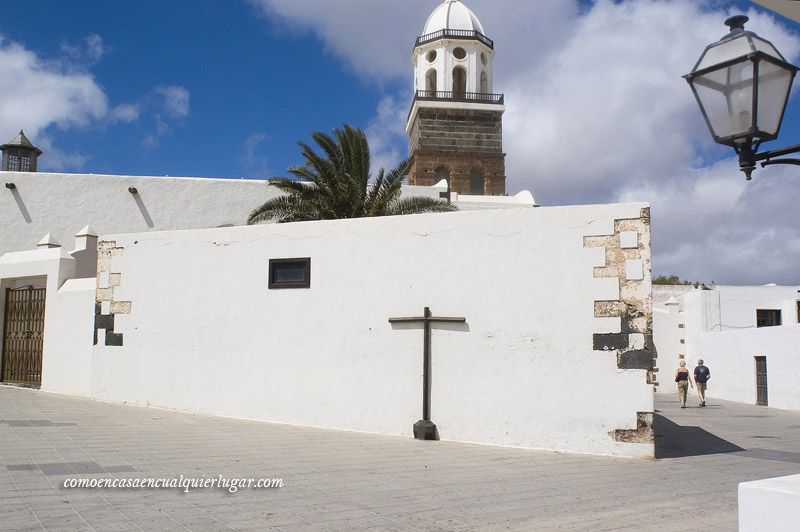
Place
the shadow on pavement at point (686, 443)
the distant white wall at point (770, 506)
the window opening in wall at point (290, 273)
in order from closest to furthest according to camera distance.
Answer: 1. the distant white wall at point (770, 506)
2. the shadow on pavement at point (686, 443)
3. the window opening in wall at point (290, 273)

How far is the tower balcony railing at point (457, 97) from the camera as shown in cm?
3431

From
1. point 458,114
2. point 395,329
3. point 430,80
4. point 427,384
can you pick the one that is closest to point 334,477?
point 427,384

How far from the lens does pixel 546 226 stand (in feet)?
30.3

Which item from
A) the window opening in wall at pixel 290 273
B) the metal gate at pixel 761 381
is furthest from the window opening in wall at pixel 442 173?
the window opening in wall at pixel 290 273

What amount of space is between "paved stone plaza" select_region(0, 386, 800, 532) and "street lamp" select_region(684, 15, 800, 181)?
9.78ft

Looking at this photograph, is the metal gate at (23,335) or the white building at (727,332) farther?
the white building at (727,332)

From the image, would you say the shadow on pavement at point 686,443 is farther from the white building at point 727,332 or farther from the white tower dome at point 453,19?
the white tower dome at point 453,19

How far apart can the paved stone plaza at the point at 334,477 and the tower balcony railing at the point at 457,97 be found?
2579cm

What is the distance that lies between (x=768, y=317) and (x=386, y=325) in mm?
22095

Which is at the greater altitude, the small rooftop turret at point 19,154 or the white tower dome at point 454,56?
the white tower dome at point 454,56

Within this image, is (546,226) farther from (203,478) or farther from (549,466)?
(203,478)

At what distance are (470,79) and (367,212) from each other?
18.5 m

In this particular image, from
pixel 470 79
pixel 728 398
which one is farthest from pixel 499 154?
pixel 728 398

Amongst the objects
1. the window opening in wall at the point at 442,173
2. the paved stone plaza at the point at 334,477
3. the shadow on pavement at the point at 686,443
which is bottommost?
the shadow on pavement at the point at 686,443
